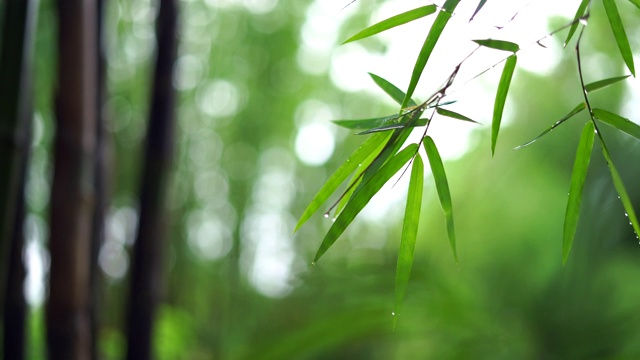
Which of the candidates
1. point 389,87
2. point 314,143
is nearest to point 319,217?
point 314,143

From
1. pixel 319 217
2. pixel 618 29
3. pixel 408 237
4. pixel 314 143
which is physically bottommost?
pixel 408 237

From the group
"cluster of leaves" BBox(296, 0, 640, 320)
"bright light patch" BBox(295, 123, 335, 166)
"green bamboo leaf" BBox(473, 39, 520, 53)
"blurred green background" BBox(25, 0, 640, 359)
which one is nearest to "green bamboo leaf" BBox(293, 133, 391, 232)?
"cluster of leaves" BBox(296, 0, 640, 320)

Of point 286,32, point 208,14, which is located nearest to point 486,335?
point 286,32

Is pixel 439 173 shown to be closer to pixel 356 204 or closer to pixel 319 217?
pixel 356 204

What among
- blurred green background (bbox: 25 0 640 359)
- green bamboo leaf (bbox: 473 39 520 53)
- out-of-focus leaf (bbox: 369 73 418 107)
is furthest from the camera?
blurred green background (bbox: 25 0 640 359)

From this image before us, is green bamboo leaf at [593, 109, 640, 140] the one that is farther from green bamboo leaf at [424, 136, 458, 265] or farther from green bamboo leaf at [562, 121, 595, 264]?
green bamboo leaf at [424, 136, 458, 265]

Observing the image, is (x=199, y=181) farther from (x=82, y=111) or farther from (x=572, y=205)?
(x=572, y=205)
